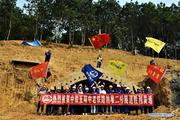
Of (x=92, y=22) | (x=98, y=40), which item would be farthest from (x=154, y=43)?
(x=92, y=22)

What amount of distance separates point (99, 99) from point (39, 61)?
1323 centimetres

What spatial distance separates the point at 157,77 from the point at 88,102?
4.94 metres

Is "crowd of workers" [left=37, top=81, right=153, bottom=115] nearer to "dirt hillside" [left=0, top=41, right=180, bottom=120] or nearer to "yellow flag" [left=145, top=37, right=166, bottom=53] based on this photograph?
"dirt hillside" [left=0, top=41, right=180, bottom=120]

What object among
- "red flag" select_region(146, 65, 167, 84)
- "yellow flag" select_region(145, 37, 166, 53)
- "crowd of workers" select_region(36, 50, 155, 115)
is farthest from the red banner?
"yellow flag" select_region(145, 37, 166, 53)

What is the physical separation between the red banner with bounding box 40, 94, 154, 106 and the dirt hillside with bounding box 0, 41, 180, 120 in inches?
63.6

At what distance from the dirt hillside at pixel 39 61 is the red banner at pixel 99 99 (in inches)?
63.6

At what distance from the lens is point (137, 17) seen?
61094 mm

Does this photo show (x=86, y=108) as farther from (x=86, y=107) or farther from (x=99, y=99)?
(x=99, y=99)

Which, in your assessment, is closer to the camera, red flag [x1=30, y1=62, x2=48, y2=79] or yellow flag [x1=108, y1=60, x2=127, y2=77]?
red flag [x1=30, y1=62, x2=48, y2=79]

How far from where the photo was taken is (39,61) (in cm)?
3544

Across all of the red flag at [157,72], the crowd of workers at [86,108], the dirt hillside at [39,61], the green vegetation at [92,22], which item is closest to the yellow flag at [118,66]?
the crowd of workers at [86,108]

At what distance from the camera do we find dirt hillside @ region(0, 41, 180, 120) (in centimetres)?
2536

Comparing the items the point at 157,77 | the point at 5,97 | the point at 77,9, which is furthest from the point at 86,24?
the point at 157,77

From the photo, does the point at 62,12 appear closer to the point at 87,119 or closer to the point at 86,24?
the point at 86,24
